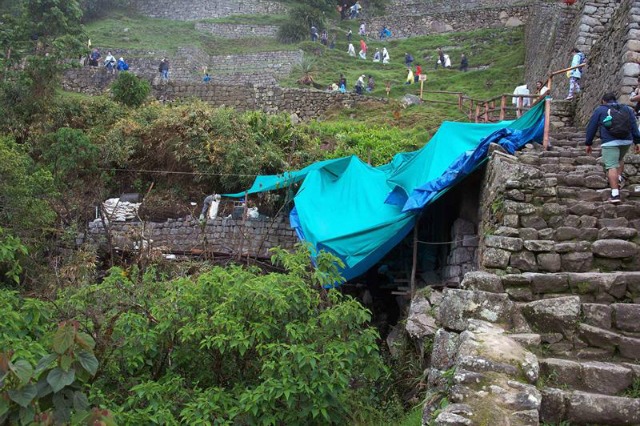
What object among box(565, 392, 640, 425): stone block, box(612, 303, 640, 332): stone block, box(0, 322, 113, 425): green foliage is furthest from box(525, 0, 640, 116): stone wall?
box(0, 322, 113, 425): green foliage

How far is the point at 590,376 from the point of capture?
179 inches

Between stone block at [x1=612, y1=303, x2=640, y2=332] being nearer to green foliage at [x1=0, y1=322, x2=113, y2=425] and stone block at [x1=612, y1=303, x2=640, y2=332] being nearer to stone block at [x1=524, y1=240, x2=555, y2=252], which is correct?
stone block at [x1=524, y1=240, x2=555, y2=252]

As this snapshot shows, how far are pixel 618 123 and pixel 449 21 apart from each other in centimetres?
2687

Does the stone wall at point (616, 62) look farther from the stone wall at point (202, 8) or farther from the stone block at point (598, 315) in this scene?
the stone wall at point (202, 8)

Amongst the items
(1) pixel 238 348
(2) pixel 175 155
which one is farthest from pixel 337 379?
(2) pixel 175 155

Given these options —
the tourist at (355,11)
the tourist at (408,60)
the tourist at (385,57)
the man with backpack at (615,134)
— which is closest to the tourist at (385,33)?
the tourist at (355,11)

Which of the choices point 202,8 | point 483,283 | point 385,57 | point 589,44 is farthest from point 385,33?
point 483,283

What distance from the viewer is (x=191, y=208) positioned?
14.9 meters

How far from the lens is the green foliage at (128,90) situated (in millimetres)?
18312

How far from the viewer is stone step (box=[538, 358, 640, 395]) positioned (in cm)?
447

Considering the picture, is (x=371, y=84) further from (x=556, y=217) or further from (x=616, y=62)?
(x=556, y=217)

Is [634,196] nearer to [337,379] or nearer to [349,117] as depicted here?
[337,379]

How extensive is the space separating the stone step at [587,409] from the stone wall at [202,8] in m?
35.2

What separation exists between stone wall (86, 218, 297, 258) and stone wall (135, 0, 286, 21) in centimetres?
2582
